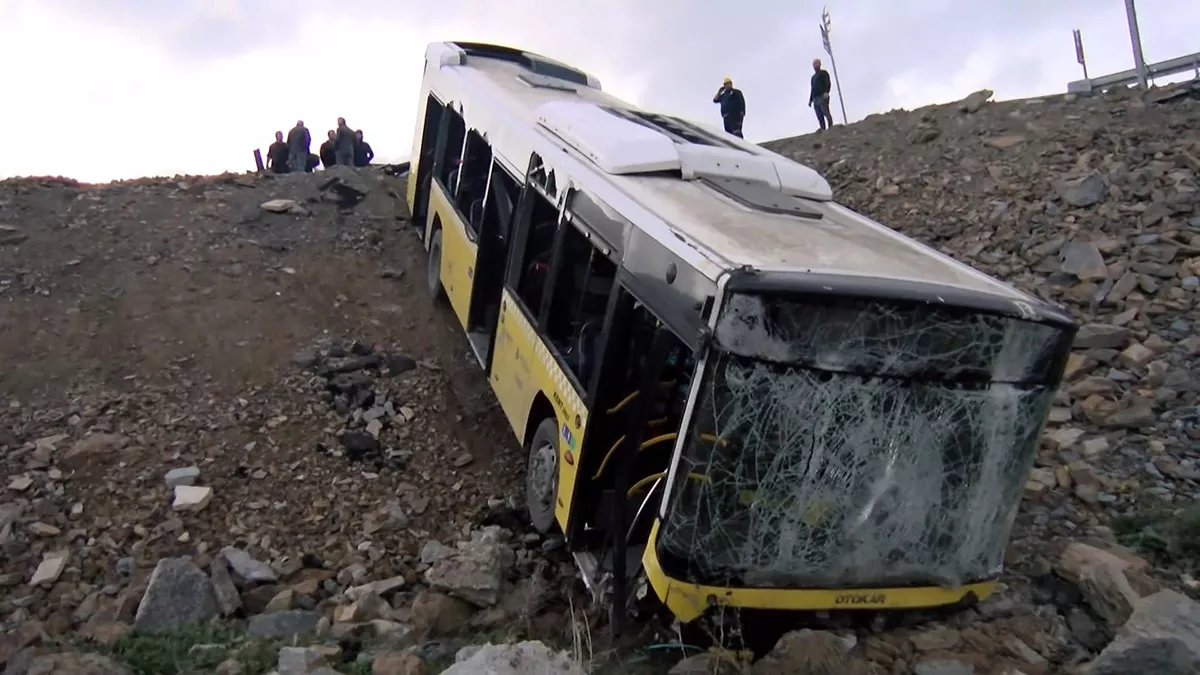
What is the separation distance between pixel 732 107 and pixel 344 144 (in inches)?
260

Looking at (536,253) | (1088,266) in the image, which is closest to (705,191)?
(536,253)

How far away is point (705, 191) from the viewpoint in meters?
5.80

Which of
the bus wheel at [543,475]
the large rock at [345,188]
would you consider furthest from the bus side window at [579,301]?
the large rock at [345,188]

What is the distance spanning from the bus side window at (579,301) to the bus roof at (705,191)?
35cm

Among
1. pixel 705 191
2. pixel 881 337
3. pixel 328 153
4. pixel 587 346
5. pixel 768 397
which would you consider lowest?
pixel 768 397

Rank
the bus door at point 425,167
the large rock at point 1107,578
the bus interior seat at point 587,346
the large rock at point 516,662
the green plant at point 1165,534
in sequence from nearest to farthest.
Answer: the large rock at point 516,662 < the large rock at point 1107,578 < the bus interior seat at point 587,346 < the green plant at point 1165,534 < the bus door at point 425,167

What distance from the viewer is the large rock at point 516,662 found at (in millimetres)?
4277

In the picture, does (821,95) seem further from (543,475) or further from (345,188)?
(543,475)

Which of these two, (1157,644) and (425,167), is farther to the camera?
(425,167)

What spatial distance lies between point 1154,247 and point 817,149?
22.0 ft

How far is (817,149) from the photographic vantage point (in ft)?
51.3

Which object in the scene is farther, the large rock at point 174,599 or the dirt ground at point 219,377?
the dirt ground at point 219,377

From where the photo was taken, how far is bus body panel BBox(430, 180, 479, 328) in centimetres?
848

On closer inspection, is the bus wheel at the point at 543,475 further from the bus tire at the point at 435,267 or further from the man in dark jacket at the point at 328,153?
the man in dark jacket at the point at 328,153
